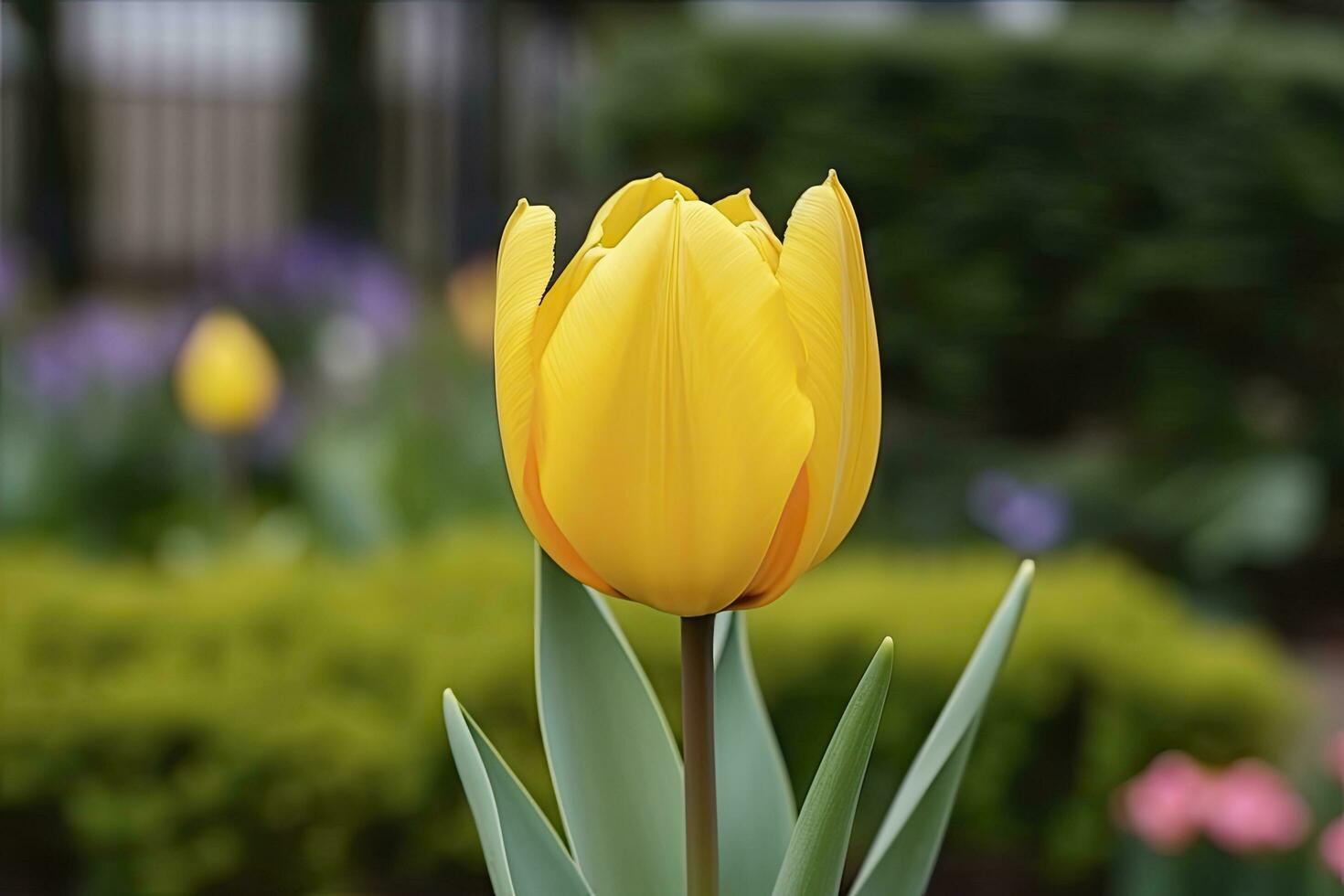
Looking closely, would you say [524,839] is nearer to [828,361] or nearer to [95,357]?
[828,361]

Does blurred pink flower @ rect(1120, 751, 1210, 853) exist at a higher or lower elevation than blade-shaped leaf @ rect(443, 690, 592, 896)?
lower

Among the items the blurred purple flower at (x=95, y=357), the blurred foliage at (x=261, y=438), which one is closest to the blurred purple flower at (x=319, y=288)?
the blurred foliage at (x=261, y=438)

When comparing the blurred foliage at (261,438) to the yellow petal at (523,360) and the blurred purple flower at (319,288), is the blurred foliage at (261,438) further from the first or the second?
the yellow petal at (523,360)

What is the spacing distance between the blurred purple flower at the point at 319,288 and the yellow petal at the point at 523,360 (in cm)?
492

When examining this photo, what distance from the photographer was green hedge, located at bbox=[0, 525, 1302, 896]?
2654mm

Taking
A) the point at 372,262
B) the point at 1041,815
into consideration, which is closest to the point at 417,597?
the point at 1041,815

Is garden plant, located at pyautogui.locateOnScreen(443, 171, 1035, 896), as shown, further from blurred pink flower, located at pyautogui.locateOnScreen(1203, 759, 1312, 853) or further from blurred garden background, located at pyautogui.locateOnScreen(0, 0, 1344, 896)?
blurred pink flower, located at pyautogui.locateOnScreen(1203, 759, 1312, 853)

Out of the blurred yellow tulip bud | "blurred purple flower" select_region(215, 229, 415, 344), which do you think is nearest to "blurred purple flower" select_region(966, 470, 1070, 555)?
"blurred purple flower" select_region(215, 229, 415, 344)

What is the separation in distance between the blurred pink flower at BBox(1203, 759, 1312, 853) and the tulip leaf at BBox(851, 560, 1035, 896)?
1268 millimetres

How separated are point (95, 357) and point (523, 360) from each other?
4805 millimetres

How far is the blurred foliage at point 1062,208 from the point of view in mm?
5590

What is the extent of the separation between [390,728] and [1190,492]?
378 cm

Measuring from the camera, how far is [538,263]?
0.78 metres

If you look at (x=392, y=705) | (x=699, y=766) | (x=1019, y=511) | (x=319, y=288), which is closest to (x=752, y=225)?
(x=699, y=766)
